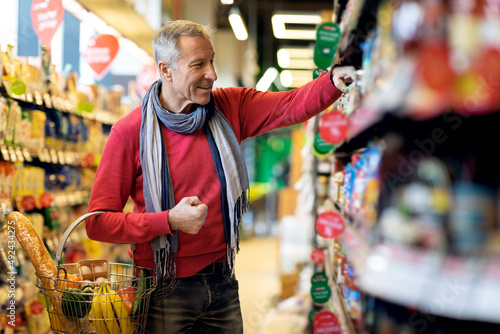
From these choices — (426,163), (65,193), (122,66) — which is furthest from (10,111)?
(122,66)

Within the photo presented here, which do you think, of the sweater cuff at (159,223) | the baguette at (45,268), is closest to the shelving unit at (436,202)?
the sweater cuff at (159,223)

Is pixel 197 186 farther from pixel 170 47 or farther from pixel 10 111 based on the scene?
pixel 10 111

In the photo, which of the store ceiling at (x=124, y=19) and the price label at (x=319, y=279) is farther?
the store ceiling at (x=124, y=19)

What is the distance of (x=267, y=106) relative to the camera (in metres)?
2.15

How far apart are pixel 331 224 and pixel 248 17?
13307 millimetres

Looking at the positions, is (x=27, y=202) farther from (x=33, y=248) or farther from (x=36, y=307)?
(x=33, y=248)

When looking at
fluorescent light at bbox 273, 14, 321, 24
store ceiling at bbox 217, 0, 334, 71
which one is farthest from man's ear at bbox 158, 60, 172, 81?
store ceiling at bbox 217, 0, 334, 71

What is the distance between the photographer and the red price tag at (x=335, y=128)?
183 cm

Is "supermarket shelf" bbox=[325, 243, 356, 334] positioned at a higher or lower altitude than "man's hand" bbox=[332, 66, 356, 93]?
lower

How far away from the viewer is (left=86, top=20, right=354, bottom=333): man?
190 centimetres

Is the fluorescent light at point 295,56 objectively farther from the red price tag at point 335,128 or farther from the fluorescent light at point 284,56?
the red price tag at point 335,128

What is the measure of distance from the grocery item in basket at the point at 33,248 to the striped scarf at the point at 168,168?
1.28 feet

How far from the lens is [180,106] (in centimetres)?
203

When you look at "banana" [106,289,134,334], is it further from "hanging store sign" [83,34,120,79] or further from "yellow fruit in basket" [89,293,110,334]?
"hanging store sign" [83,34,120,79]
